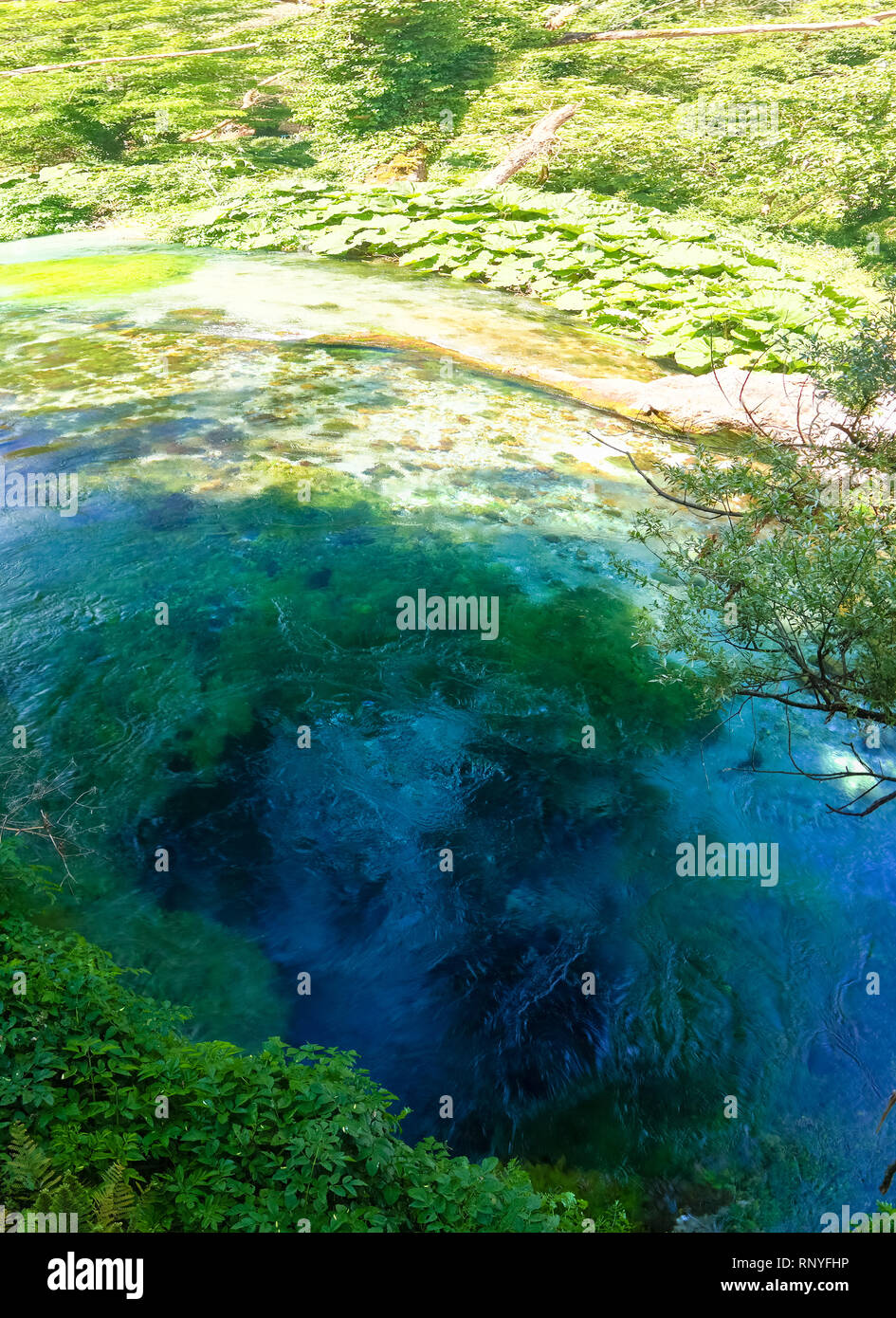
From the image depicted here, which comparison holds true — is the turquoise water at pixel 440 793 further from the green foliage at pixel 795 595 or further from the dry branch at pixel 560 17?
the dry branch at pixel 560 17

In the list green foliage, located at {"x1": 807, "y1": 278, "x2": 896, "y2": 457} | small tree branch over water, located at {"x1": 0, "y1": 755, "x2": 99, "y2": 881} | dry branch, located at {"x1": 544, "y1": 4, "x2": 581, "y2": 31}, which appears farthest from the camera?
dry branch, located at {"x1": 544, "y1": 4, "x2": 581, "y2": 31}

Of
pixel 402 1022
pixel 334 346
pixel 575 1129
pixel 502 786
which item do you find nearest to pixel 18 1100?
pixel 402 1022

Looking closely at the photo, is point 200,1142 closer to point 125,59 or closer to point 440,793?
point 440,793

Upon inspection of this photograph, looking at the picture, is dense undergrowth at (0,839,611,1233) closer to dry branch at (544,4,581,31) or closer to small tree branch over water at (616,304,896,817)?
small tree branch over water at (616,304,896,817)

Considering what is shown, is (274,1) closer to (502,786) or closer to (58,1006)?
(502,786)

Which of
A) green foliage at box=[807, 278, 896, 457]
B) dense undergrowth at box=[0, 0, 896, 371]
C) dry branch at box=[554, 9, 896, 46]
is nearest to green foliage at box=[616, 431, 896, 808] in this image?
green foliage at box=[807, 278, 896, 457]

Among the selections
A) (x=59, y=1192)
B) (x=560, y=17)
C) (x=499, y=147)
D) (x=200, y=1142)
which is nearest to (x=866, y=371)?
(x=200, y=1142)

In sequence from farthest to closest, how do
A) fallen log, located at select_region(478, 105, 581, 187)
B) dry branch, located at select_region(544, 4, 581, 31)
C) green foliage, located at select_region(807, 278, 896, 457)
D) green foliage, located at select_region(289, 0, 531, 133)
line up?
dry branch, located at select_region(544, 4, 581, 31) → green foliage, located at select_region(289, 0, 531, 133) → fallen log, located at select_region(478, 105, 581, 187) → green foliage, located at select_region(807, 278, 896, 457)
